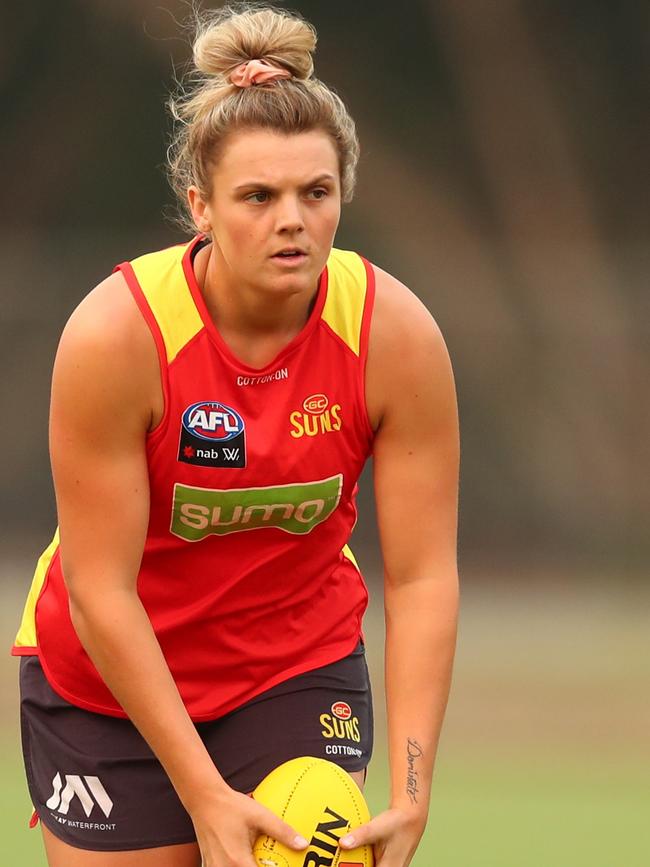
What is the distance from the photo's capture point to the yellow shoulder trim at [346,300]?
2654 millimetres

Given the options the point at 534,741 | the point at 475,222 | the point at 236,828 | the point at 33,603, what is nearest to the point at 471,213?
the point at 475,222

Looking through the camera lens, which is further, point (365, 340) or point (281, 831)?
point (365, 340)

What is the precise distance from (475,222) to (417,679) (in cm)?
462

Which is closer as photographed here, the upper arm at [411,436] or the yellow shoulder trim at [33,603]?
the upper arm at [411,436]

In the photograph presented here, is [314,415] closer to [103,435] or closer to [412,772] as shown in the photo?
[103,435]

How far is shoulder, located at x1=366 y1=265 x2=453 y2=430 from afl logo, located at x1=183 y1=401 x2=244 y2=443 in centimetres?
23

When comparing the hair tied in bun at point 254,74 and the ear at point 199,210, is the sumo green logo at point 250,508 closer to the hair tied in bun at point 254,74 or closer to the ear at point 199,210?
the ear at point 199,210

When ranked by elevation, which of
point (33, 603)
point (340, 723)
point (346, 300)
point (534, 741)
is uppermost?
point (346, 300)

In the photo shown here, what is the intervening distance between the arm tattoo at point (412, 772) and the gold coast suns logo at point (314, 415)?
1.69 feet

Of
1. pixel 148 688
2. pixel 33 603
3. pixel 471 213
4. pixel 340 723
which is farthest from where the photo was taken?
pixel 471 213

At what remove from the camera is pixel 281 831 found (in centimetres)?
250

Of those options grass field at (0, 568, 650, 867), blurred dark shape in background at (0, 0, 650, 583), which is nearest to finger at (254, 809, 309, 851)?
grass field at (0, 568, 650, 867)

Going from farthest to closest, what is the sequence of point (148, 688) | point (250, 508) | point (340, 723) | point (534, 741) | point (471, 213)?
point (471, 213) < point (534, 741) < point (340, 723) < point (250, 508) < point (148, 688)

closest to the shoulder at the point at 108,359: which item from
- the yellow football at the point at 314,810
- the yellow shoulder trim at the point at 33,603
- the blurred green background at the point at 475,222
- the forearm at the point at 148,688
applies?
the forearm at the point at 148,688
